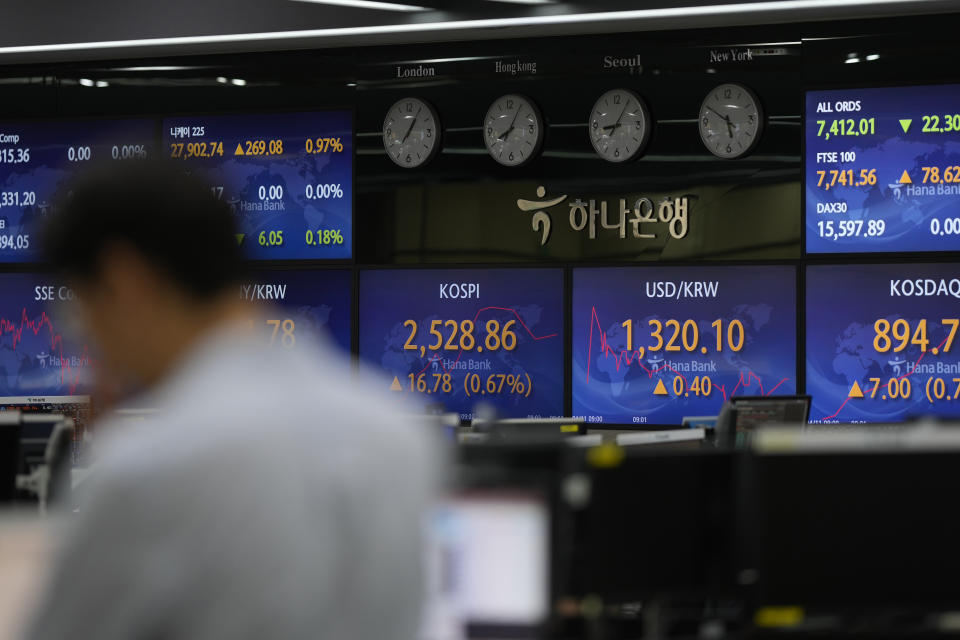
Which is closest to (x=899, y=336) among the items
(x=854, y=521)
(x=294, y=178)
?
(x=294, y=178)

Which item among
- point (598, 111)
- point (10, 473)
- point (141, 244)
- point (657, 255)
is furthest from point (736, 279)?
point (141, 244)

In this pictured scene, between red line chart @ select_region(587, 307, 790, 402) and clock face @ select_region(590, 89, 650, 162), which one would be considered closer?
red line chart @ select_region(587, 307, 790, 402)

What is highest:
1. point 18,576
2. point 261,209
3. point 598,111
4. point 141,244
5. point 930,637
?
point 598,111

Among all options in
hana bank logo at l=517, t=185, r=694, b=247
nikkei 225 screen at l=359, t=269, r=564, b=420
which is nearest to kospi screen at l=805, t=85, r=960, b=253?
hana bank logo at l=517, t=185, r=694, b=247

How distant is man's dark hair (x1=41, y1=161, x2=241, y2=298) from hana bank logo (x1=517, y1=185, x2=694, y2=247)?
5176mm

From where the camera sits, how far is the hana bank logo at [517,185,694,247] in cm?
595

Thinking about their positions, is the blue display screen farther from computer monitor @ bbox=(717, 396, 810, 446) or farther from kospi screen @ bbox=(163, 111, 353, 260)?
computer monitor @ bbox=(717, 396, 810, 446)

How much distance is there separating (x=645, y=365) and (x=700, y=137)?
1.16 m

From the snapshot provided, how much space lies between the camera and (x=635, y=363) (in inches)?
236

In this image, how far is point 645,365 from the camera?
5969 mm

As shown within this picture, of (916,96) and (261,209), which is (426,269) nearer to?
(261,209)

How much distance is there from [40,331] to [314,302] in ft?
5.49

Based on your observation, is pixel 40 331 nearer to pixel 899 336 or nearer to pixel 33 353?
pixel 33 353

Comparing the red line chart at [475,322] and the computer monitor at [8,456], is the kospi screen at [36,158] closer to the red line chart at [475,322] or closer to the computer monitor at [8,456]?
the red line chart at [475,322]
